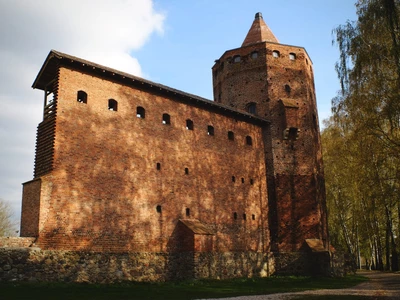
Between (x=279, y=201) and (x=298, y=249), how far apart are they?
10.1ft

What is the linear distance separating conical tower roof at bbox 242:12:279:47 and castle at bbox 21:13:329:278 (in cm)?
12

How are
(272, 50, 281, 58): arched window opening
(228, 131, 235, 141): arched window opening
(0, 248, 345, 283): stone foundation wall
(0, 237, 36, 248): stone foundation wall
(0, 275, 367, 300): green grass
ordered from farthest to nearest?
(272, 50, 281, 58): arched window opening → (228, 131, 235, 141): arched window opening → (0, 248, 345, 283): stone foundation wall → (0, 237, 36, 248): stone foundation wall → (0, 275, 367, 300): green grass

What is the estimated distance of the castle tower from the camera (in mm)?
23938

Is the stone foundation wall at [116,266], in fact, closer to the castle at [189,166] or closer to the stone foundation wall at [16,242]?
the castle at [189,166]

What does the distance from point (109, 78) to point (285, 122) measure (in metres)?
12.0

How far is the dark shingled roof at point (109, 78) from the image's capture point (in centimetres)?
1678

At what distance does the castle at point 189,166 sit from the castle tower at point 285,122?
70 mm

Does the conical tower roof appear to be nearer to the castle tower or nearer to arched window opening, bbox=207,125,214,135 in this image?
the castle tower

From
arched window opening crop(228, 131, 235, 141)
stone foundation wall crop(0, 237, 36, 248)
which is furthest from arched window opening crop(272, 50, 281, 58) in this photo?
stone foundation wall crop(0, 237, 36, 248)

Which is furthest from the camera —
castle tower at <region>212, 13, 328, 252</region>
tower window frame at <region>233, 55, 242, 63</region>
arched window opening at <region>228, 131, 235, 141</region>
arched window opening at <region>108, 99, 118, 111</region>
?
tower window frame at <region>233, 55, 242, 63</region>

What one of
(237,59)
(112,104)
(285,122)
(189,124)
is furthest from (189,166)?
(237,59)

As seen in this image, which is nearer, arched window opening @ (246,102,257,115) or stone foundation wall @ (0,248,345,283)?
stone foundation wall @ (0,248,345,283)

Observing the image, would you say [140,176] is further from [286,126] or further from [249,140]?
[286,126]

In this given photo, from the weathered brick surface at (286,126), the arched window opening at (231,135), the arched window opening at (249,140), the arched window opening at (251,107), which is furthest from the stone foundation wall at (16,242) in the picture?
the arched window opening at (251,107)
